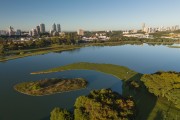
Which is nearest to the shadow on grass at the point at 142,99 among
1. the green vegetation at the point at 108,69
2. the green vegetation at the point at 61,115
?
the green vegetation at the point at 108,69

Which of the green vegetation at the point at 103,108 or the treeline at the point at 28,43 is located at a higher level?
the treeline at the point at 28,43

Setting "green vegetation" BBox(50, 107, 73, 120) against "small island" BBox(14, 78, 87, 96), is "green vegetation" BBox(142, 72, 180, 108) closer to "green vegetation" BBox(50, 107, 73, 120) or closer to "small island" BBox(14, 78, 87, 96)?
"small island" BBox(14, 78, 87, 96)

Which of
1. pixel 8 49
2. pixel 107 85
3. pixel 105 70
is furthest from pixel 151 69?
pixel 8 49

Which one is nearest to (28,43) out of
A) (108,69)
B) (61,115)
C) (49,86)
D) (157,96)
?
(108,69)

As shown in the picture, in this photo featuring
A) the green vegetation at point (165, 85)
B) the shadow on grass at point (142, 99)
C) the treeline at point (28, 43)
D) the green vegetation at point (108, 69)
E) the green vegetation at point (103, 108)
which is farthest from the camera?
the treeline at point (28, 43)

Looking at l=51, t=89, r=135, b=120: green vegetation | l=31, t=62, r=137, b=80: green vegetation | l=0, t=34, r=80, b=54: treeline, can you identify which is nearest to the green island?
l=51, t=89, r=135, b=120: green vegetation

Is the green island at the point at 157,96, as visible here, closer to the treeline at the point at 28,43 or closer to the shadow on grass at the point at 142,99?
the shadow on grass at the point at 142,99
